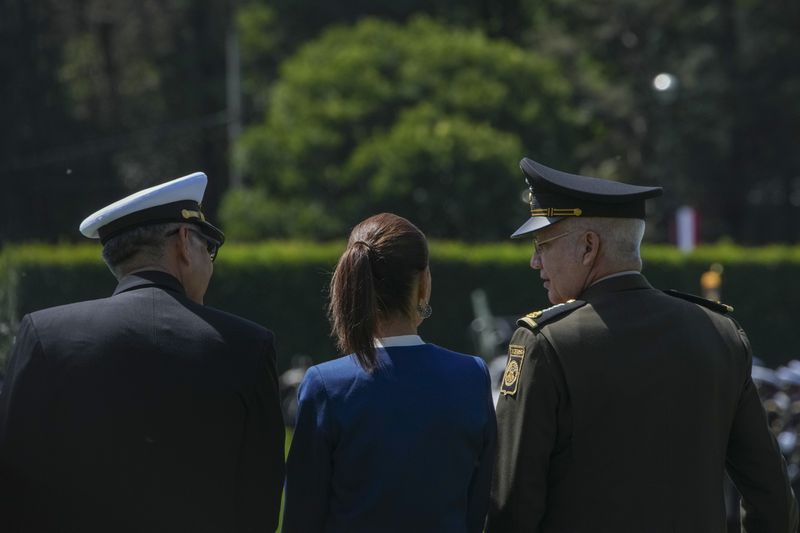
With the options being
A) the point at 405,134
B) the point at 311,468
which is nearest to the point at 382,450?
the point at 311,468

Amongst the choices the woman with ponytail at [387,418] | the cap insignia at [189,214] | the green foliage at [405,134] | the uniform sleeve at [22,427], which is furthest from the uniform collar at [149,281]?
the green foliage at [405,134]

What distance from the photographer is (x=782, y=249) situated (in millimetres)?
20984

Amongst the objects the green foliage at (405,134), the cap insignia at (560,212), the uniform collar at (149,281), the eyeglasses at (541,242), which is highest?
the cap insignia at (560,212)

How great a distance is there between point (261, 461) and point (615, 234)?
3.75 feet

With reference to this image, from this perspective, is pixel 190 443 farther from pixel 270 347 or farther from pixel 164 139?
pixel 164 139

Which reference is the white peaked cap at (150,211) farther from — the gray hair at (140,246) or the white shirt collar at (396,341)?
the white shirt collar at (396,341)

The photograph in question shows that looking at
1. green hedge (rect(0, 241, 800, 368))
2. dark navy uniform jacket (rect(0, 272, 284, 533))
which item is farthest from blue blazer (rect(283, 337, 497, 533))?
green hedge (rect(0, 241, 800, 368))

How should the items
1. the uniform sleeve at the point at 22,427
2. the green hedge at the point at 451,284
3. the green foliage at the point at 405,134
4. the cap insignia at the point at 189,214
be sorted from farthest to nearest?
1. the green foliage at the point at 405,134
2. the green hedge at the point at 451,284
3. the cap insignia at the point at 189,214
4. the uniform sleeve at the point at 22,427

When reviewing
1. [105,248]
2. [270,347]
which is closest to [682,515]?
[270,347]

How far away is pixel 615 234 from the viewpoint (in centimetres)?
353

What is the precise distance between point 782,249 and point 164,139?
18424mm

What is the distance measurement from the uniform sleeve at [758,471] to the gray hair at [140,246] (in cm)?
164

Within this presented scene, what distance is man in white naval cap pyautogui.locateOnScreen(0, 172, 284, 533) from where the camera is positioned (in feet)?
10.2

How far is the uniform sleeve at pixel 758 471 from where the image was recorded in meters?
3.56
